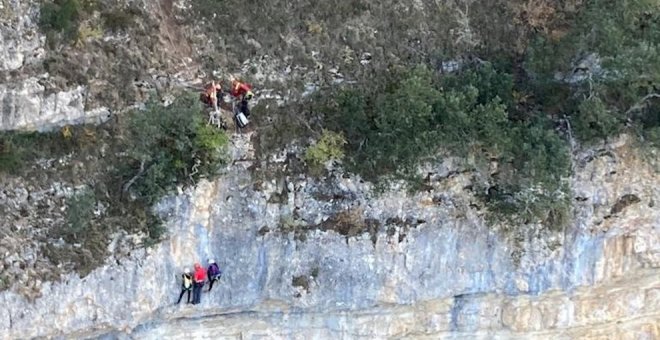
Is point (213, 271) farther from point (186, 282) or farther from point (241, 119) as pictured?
point (241, 119)

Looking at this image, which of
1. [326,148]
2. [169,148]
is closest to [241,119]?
[169,148]

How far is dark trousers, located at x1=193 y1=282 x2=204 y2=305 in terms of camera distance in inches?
832

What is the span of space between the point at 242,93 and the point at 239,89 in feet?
0.45

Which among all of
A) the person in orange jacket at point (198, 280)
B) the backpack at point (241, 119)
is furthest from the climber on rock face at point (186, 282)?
the backpack at point (241, 119)

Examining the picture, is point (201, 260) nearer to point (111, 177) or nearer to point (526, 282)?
point (111, 177)

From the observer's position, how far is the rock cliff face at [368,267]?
20.8 meters

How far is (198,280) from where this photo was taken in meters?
21.0

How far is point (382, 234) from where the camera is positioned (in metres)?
21.9

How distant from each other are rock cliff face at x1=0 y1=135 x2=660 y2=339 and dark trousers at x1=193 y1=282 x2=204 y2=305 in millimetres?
286

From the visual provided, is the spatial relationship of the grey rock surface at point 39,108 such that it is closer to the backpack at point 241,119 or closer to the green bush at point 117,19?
the green bush at point 117,19

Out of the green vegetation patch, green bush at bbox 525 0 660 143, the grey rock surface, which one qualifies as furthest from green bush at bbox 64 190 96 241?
green bush at bbox 525 0 660 143

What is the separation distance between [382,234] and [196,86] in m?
6.19

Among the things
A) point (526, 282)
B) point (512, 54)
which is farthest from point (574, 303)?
point (512, 54)

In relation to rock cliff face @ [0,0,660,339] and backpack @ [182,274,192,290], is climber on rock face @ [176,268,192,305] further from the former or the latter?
rock cliff face @ [0,0,660,339]
